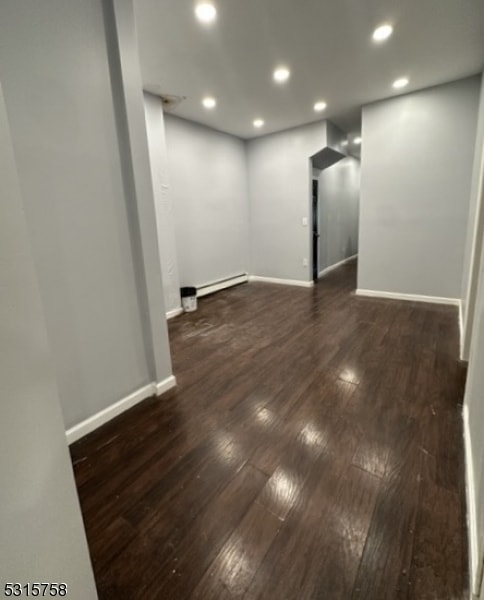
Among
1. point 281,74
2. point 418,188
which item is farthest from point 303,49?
point 418,188

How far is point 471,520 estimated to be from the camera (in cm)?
123

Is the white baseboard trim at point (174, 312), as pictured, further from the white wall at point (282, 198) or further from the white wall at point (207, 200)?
the white wall at point (282, 198)

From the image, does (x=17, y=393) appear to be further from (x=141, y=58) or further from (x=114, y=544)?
(x=141, y=58)

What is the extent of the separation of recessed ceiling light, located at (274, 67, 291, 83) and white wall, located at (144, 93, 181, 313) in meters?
1.56

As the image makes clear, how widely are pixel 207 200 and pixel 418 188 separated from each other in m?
3.28

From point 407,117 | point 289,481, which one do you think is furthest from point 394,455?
point 407,117

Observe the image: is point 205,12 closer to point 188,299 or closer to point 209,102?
point 209,102

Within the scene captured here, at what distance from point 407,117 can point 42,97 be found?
14.4 ft

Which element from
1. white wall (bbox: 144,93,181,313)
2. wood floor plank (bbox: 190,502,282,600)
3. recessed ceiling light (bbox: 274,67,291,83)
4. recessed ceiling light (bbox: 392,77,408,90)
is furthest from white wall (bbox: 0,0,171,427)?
recessed ceiling light (bbox: 392,77,408,90)

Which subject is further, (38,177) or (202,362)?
(202,362)

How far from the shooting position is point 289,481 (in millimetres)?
1505

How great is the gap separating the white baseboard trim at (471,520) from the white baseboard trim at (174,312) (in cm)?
353

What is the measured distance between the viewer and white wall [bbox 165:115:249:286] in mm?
4590

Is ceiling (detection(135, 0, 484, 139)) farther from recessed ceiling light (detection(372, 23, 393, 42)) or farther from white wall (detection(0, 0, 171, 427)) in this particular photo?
white wall (detection(0, 0, 171, 427))
